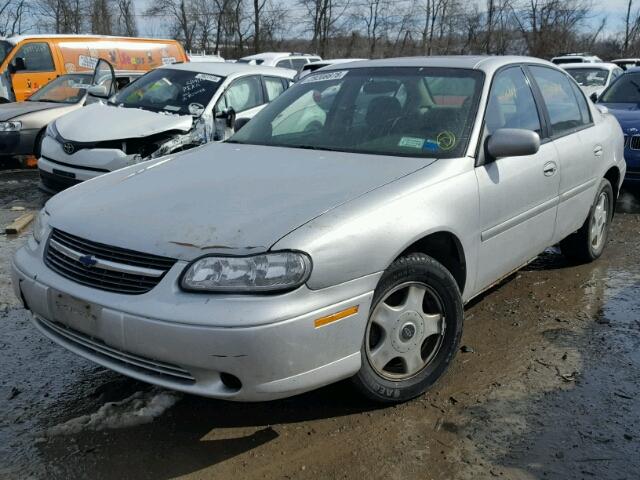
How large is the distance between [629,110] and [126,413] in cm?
698

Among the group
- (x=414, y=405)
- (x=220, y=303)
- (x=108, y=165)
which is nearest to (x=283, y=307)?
(x=220, y=303)

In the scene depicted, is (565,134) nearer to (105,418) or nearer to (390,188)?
(390,188)

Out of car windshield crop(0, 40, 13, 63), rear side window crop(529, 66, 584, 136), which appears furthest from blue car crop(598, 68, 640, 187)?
car windshield crop(0, 40, 13, 63)

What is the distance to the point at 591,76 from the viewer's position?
46.0 feet

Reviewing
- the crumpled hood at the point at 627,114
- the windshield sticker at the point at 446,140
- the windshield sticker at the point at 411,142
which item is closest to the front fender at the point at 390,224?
the windshield sticker at the point at 446,140

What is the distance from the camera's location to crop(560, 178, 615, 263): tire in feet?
15.7

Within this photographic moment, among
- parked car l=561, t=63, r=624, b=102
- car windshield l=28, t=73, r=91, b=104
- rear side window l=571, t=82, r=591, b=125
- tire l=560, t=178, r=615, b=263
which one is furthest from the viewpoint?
parked car l=561, t=63, r=624, b=102

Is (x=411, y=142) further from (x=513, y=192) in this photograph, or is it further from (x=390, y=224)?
(x=390, y=224)

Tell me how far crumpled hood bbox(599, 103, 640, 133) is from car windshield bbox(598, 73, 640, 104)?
0.23 meters

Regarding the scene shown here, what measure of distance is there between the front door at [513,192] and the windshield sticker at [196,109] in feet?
13.2

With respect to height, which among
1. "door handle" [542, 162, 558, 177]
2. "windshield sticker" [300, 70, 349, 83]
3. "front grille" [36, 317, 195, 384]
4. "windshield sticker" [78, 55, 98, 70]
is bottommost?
"front grille" [36, 317, 195, 384]

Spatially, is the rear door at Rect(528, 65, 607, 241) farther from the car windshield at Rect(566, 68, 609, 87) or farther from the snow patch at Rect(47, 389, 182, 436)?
the car windshield at Rect(566, 68, 609, 87)

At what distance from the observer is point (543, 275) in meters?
4.80

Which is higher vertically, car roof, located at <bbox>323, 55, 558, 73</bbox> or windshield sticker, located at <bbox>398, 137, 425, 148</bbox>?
car roof, located at <bbox>323, 55, 558, 73</bbox>
